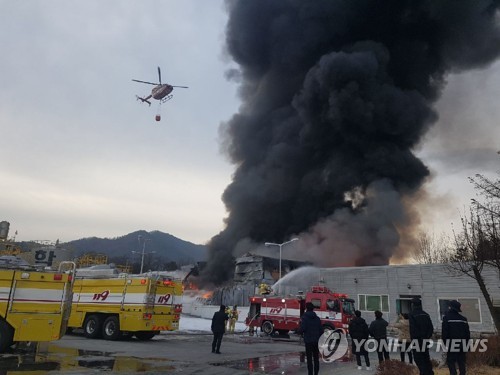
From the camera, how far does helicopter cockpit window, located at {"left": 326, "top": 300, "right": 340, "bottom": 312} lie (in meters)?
19.2

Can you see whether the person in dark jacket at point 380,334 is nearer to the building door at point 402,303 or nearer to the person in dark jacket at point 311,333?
the person in dark jacket at point 311,333

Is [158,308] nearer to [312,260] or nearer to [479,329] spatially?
[479,329]

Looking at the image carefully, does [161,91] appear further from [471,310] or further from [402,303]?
[471,310]

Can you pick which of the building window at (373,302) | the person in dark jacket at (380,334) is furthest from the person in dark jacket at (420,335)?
the building window at (373,302)

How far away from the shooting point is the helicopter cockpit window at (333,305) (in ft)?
62.9

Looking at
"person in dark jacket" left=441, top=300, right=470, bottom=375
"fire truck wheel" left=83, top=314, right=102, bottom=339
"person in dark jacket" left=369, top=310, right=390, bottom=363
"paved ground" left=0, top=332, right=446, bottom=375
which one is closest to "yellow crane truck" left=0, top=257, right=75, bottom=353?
"paved ground" left=0, top=332, right=446, bottom=375

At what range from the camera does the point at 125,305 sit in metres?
15.1

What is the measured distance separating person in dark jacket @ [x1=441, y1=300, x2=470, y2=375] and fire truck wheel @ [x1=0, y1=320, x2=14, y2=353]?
380 inches

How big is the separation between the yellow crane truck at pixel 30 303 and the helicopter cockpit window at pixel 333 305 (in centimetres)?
1182

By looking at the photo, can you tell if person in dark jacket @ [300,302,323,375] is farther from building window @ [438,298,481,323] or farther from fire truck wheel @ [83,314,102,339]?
building window @ [438,298,481,323]

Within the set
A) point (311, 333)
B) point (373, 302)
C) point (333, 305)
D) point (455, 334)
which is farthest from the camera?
point (373, 302)

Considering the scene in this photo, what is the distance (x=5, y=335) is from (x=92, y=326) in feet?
18.9

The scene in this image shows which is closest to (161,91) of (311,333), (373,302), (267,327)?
(373,302)

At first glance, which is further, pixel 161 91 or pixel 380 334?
pixel 161 91
